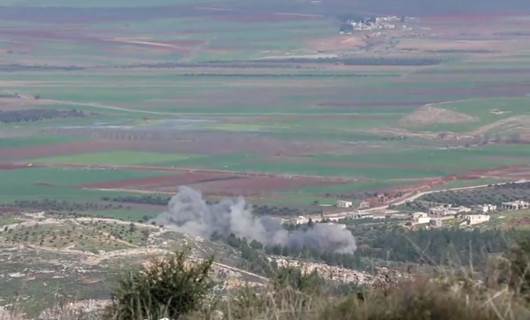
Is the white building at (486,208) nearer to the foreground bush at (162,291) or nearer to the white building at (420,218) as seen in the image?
the white building at (420,218)

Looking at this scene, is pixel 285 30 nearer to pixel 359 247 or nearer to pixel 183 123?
pixel 183 123

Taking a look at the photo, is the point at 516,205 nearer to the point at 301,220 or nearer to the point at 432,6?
the point at 301,220

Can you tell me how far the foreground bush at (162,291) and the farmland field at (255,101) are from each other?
3860 cm

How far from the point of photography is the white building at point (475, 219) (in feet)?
133

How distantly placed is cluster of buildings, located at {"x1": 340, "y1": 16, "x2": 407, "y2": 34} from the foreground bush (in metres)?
112

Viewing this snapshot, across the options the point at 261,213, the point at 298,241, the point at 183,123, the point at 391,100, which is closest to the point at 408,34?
the point at 391,100

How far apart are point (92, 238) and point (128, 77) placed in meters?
65.7

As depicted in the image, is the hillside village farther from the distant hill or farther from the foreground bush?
the distant hill

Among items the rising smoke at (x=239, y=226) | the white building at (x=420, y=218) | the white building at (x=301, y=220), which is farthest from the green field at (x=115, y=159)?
the white building at (x=420, y=218)

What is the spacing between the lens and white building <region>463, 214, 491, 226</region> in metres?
40.7

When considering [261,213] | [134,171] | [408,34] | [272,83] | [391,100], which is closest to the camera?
[261,213]

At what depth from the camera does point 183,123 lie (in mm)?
71250

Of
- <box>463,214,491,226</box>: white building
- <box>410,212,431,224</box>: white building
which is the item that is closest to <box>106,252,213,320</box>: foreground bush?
<box>463,214,491,226</box>: white building

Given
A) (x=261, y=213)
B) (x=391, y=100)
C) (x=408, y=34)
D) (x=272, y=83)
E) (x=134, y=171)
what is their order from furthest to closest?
(x=408, y=34), (x=272, y=83), (x=391, y=100), (x=134, y=171), (x=261, y=213)
